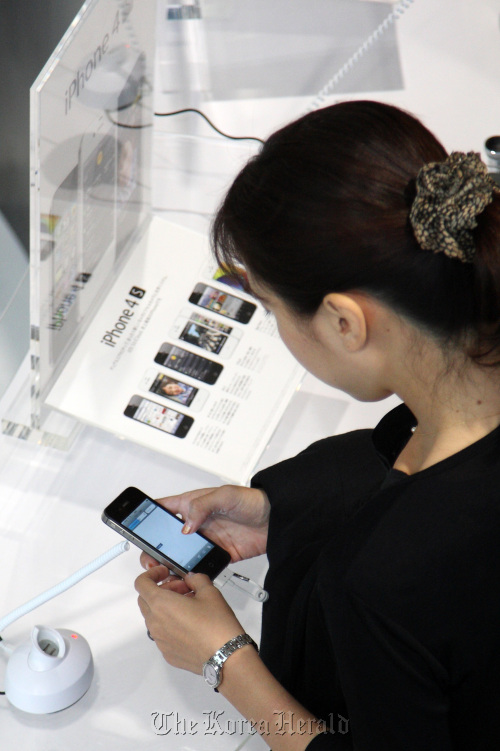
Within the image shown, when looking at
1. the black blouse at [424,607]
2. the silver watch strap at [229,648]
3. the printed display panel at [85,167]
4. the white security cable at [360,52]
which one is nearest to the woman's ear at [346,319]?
the black blouse at [424,607]

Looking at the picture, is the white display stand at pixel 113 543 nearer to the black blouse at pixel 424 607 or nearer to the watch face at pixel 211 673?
the watch face at pixel 211 673

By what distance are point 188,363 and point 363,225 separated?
0.63 m

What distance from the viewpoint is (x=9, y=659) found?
3.05 ft

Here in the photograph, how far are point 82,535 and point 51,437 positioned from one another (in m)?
0.15

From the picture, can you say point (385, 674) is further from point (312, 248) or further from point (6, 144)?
point (6, 144)

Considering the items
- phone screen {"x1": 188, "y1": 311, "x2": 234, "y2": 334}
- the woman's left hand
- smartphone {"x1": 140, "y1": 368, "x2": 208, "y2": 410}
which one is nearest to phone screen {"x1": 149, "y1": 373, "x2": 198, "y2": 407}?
smartphone {"x1": 140, "y1": 368, "x2": 208, "y2": 410}

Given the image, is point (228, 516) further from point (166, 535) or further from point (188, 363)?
point (188, 363)

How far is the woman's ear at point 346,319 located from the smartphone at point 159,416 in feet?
1.64

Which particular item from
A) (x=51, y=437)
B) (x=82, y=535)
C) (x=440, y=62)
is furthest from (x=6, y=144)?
(x=440, y=62)

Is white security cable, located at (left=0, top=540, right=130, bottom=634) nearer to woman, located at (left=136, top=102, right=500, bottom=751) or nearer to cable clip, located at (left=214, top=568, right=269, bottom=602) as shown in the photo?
cable clip, located at (left=214, top=568, right=269, bottom=602)

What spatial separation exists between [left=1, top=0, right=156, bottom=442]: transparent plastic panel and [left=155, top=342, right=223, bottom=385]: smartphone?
5.0 inches

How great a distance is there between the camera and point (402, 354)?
678 millimetres

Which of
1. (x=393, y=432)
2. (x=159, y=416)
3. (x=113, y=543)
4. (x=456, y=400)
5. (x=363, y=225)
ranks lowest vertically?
(x=113, y=543)

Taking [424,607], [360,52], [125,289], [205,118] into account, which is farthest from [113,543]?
[360,52]
